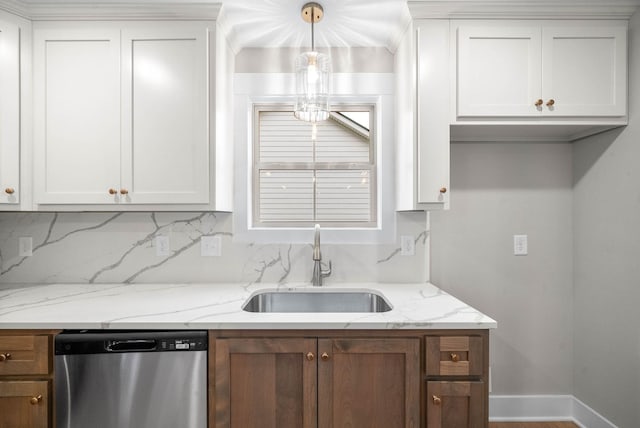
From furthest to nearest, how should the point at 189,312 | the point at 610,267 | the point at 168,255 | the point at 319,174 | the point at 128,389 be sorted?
1. the point at 319,174
2. the point at 168,255
3. the point at 610,267
4. the point at 189,312
5. the point at 128,389

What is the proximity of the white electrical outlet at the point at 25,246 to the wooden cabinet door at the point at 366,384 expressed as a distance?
6.10ft

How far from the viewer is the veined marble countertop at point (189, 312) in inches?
55.7

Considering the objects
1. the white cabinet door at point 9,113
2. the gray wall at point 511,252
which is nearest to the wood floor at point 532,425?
the gray wall at point 511,252

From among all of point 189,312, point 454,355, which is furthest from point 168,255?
point 454,355

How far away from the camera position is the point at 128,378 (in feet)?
4.66

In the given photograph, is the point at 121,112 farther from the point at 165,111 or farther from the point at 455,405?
the point at 455,405

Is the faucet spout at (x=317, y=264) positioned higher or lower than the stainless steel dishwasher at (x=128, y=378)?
higher

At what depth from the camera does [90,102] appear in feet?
6.02

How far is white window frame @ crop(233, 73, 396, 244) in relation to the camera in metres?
2.18

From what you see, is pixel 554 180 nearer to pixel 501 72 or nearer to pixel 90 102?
pixel 501 72

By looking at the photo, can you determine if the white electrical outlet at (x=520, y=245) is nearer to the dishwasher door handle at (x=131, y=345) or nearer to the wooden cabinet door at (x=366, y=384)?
the wooden cabinet door at (x=366, y=384)

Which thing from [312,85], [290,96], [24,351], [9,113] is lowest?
[24,351]

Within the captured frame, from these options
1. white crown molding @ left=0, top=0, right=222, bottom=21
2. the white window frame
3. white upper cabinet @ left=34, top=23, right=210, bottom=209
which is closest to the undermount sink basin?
the white window frame

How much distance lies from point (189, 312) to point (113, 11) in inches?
59.5
